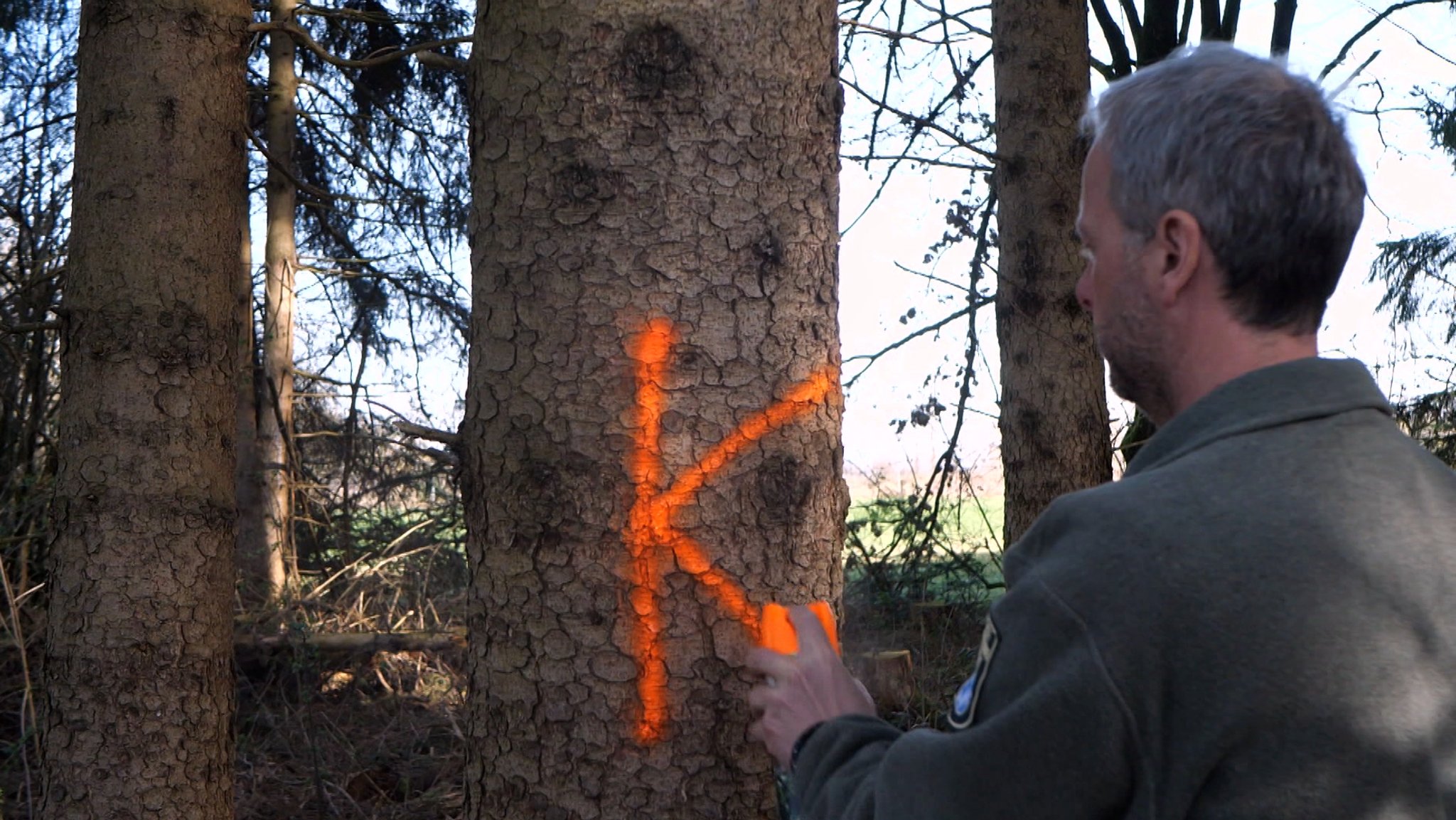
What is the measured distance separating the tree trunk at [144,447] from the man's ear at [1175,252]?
9.92 feet

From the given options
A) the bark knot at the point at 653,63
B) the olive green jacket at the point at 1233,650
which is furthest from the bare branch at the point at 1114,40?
the olive green jacket at the point at 1233,650

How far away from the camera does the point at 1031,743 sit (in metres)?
1.24

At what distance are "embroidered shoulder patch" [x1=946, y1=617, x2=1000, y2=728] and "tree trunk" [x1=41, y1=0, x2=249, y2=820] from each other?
113 inches

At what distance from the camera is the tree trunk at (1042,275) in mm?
5406

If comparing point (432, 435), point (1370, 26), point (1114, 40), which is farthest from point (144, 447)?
point (1370, 26)

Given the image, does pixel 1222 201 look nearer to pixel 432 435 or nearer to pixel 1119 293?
pixel 1119 293

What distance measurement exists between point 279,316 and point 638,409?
6759 mm

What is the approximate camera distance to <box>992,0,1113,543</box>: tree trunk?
541cm

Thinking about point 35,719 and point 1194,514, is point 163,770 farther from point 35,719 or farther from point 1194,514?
point 1194,514

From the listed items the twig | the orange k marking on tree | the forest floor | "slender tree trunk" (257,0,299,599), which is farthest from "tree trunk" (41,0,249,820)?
"slender tree trunk" (257,0,299,599)

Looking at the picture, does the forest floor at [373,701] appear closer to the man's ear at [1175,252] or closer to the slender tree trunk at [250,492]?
the slender tree trunk at [250,492]

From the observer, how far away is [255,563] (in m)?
7.76

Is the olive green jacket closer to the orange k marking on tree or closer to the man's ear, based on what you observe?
the man's ear

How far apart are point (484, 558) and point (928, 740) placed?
99 centimetres
